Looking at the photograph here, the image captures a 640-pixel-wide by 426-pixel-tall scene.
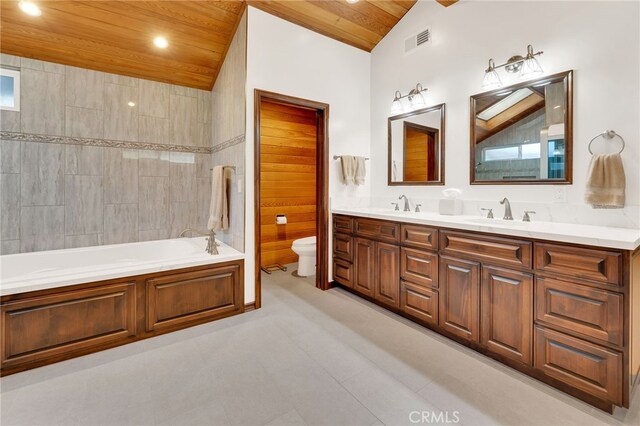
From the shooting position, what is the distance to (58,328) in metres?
2.10

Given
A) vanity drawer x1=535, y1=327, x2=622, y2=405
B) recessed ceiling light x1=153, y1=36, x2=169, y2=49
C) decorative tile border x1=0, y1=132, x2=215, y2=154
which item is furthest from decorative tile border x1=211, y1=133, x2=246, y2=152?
vanity drawer x1=535, y1=327, x2=622, y2=405

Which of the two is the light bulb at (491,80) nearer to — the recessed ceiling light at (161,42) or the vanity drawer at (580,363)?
the vanity drawer at (580,363)

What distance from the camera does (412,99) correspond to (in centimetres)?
323

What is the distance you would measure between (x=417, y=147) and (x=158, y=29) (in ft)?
8.99

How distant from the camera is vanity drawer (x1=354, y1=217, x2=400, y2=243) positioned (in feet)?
8.95

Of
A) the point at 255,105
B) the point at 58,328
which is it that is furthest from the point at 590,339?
the point at 58,328

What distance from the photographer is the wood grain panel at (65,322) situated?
1.97 metres

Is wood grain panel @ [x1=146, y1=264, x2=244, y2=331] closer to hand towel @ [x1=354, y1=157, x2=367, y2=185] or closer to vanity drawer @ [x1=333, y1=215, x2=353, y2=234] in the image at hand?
vanity drawer @ [x1=333, y1=215, x2=353, y2=234]

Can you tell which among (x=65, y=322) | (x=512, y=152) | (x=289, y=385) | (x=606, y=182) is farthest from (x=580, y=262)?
(x=65, y=322)

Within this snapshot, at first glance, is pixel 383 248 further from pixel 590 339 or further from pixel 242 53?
pixel 242 53

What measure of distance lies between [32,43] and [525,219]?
4.42 m

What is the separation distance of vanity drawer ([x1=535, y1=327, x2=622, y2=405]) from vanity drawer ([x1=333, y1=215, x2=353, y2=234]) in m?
1.83

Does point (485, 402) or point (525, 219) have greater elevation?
point (525, 219)
